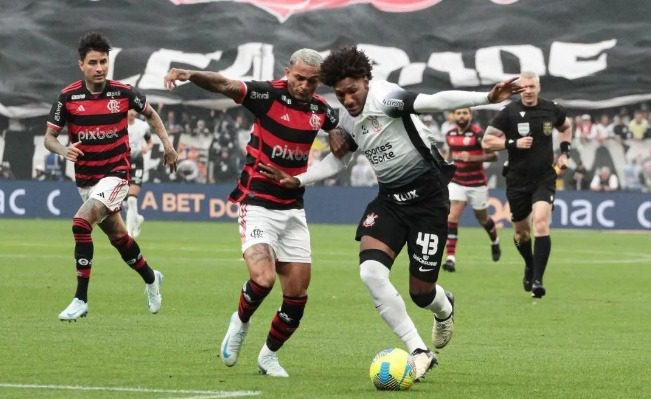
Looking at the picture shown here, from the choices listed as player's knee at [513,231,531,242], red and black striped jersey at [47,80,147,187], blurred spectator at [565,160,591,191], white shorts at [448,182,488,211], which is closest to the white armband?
red and black striped jersey at [47,80,147,187]

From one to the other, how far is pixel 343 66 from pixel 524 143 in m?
7.28

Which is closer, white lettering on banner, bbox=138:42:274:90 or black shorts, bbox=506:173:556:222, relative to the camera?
black shorts, bbox=506:173:556:222

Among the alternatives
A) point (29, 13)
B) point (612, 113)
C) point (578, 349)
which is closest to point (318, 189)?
point (612, 113)

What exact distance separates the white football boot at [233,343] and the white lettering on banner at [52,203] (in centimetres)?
2859

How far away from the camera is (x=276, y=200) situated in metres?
10.5

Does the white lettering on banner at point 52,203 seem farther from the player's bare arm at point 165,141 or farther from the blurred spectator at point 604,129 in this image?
the player's bare arm at point 165,141

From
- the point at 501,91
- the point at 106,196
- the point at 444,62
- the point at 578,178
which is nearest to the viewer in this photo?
the point at 501,91

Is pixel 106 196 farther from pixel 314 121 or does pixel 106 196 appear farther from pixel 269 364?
pixel 269 364

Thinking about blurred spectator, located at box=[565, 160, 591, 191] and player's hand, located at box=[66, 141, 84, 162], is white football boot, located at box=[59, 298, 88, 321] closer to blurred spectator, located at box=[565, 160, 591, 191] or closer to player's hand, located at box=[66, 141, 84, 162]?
player's hand, located at box=[66, 141, 84, 162]

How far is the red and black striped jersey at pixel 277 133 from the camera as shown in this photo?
10.4 m

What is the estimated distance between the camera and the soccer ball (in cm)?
934

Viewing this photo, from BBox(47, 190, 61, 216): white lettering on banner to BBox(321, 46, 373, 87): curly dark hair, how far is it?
2918cm

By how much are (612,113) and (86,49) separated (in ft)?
91.2

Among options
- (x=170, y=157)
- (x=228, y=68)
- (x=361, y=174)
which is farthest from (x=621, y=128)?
(x=170, y=157)
